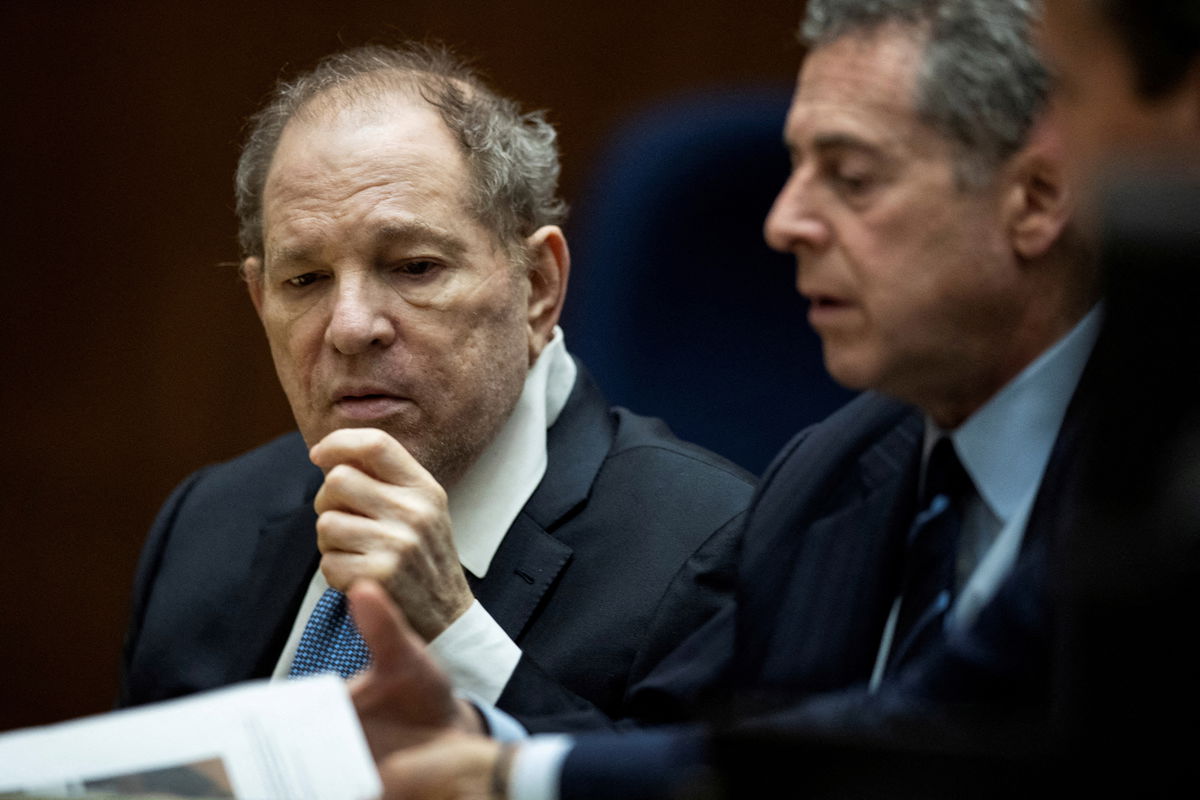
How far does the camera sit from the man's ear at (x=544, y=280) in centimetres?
175

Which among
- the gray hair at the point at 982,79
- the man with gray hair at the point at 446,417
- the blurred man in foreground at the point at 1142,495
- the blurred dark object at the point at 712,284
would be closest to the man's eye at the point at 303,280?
the man with gray hair at the point at 446,417

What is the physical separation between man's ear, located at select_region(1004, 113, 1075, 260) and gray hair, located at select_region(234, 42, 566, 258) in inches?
28.0

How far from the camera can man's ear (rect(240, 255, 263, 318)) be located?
5.85 feet

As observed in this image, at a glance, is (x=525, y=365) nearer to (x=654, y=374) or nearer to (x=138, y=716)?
(x=654, y=374)

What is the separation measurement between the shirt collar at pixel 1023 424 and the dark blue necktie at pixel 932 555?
0.03 m

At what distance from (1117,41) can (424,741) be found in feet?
2.42

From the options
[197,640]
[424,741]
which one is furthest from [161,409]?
[424,741]

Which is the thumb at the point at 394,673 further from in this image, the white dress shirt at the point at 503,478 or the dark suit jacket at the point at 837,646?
the white dress shirt at the point at 503,478

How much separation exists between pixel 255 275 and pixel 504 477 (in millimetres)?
428

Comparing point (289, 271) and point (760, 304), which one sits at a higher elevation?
point (289, 271)

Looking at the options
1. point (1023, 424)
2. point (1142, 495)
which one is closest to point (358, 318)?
point (1023, 424)

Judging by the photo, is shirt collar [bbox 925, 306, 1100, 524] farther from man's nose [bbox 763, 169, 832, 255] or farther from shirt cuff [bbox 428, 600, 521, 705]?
shirt cuff [bbox 428, 600, 521, 705]

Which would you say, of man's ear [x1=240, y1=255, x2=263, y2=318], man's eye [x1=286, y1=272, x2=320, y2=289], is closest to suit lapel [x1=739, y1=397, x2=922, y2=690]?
man's eye [x1=286, y1=272, x2=320, y2=289]

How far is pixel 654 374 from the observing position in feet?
6.30
